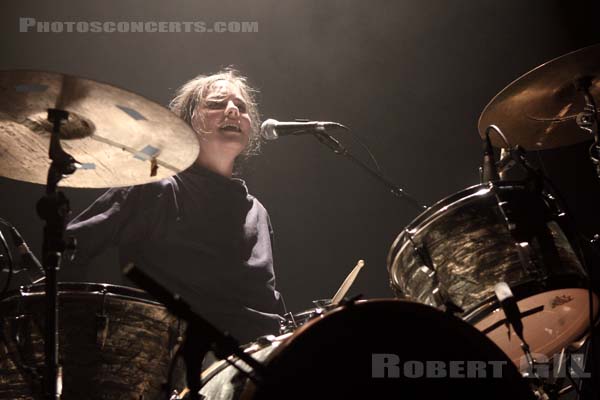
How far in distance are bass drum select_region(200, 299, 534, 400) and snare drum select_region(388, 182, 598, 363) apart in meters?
0.51

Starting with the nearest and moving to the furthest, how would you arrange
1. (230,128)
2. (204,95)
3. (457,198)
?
1. (457,198)
2. (230,128)
3. (204,95)

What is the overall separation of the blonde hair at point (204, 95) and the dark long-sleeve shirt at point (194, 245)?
0.56 meters

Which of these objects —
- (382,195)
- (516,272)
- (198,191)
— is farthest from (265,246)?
(516,272)

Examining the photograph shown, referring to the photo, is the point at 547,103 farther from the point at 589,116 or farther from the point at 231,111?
the point at 231,111

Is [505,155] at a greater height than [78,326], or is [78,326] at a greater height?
[505,155]

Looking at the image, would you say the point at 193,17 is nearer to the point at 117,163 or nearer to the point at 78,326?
the point at 117,163

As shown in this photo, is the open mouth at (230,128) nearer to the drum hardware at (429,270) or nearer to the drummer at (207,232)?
the drummer at (207,232)

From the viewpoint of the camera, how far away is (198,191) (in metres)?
3.21

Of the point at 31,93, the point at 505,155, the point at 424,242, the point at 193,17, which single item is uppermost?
the point at 193,17

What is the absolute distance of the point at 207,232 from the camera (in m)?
3.05

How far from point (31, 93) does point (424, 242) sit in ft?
4.34

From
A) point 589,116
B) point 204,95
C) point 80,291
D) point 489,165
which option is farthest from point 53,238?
point 589,116

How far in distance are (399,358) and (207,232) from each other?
172 cm

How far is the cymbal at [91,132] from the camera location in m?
1.93
